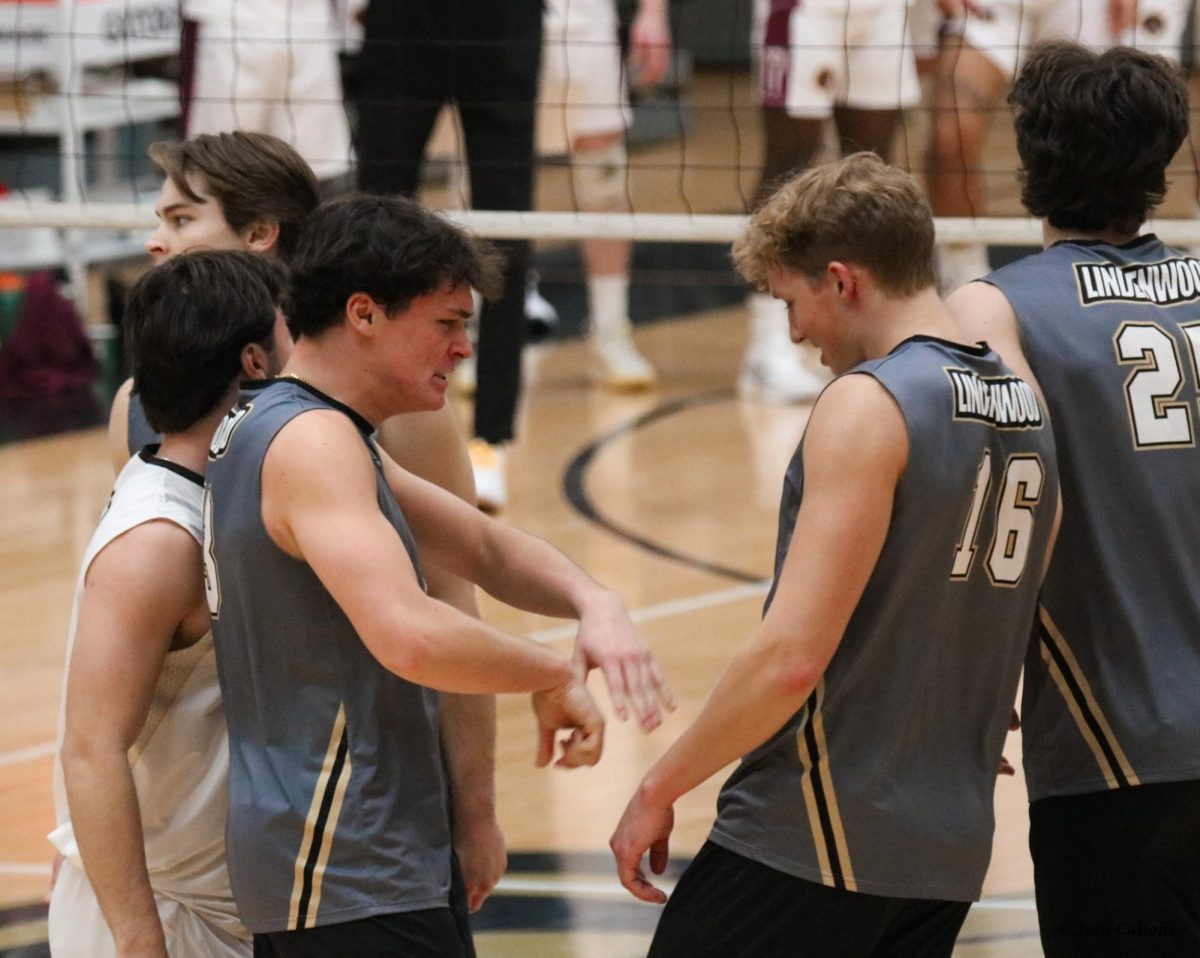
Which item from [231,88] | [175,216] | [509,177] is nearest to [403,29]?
[509,177]

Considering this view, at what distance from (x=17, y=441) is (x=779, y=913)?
5.54m

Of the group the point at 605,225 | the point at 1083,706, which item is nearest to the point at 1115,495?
the point at 1083,706

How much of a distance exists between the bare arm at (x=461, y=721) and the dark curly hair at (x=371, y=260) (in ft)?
1.03

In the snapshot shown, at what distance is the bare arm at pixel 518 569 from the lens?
7.77 feet

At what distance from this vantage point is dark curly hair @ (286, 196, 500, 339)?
222 cm

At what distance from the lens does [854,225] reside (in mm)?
2223

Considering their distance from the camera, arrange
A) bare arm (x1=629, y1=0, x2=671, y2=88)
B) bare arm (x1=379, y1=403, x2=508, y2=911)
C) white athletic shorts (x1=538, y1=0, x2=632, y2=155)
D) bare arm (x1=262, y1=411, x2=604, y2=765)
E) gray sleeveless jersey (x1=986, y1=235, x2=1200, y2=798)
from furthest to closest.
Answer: white athletic shorts (x1=538, y1=0, x2=632, y2=155) < bare arm (x1=629, y1=0, x2=671, y2=88) < bare arm (x1=379, y1=403, x2=508, y2=911) < gray sleeveless jersey (x1=986, y1=235, x2=1200, y2=798) < bare arm (x1=262, y1=411, x2=604, y2=765)

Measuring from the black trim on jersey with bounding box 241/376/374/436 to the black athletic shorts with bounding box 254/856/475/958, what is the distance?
539 mm

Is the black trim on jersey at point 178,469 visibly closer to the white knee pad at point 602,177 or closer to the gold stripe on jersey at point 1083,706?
the gold stripe on jersey at point 1083,706

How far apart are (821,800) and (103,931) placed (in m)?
0.91

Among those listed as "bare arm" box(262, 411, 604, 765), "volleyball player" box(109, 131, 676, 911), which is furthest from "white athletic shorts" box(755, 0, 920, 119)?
"bare arm" box(262, 411, 604, 765)

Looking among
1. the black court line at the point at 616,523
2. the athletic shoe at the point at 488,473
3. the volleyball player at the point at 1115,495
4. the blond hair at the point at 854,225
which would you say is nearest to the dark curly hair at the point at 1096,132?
the volleyball player at the point at 1115,495

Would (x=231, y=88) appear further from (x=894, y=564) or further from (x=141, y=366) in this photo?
(x=894, y=564)

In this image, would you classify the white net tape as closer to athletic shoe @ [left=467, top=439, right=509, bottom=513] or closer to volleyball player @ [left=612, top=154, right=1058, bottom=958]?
athletic shoe @ [left=467, top=439, right=509, bottom=513]
